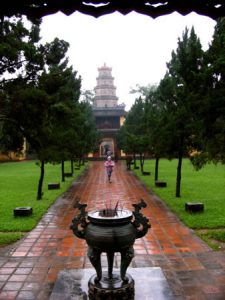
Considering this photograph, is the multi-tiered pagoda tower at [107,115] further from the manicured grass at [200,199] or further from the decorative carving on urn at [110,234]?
the decorative carving on urn at [110,234]

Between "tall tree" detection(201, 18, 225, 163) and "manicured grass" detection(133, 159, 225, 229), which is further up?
"tall tree" detection(201, 18, 225, 163)

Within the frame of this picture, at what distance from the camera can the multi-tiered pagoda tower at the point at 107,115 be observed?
4819 centimetres

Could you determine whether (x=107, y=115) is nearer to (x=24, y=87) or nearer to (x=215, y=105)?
(x=24, y=87)

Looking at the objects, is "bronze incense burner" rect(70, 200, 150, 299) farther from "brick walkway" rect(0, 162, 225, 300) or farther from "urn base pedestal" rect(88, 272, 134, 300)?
"brick walkway" rect(0, 162, 225, 300)

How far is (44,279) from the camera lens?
5703 mm

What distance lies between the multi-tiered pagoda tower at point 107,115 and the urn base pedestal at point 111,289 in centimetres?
4228

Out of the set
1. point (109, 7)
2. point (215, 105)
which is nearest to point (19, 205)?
point (215, 105)

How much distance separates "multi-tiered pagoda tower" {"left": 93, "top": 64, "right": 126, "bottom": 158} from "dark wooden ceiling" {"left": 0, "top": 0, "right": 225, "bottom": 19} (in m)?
43.5

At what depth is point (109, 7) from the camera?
3.54 metres

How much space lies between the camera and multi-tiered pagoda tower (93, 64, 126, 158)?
158 feet

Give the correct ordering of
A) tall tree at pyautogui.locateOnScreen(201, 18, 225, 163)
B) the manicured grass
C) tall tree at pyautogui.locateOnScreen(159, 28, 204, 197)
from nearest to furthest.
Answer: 1. tall tree at pyautogui.locateOnScreen(201, 18, 225, 163)
2. the manicured grass
3. tall tree at pyautogui.locateOnScreen(159, 28, 204, 197)

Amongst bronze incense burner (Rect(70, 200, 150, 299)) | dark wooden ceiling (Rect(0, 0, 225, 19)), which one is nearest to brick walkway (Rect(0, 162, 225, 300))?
bronze incense burner (Rect(70, 200, 150, 299))

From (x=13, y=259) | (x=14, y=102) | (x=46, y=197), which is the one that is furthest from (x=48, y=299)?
(x=46, y=197)

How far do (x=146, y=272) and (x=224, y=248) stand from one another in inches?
87.5
